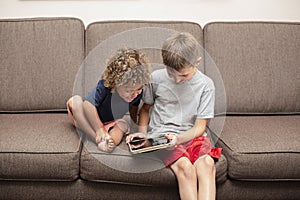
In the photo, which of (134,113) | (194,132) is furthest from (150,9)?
(194,132)

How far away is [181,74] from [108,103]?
37cm

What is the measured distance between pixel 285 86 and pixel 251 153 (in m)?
0.71

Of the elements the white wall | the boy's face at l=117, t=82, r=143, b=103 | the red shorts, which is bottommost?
the red shorts

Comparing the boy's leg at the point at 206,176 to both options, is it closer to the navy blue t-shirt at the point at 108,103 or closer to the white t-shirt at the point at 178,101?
the white t-shirt at the point at 178,101

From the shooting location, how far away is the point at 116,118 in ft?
7.37

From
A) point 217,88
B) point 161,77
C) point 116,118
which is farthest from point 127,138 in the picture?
point 217,88

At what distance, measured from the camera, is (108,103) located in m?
2.22

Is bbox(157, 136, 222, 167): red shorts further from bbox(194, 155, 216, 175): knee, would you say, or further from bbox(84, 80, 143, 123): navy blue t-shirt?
bbox(84, 80, 143, 123): navy blue t-shirt

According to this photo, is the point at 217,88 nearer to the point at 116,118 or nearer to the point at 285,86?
the point at 285,86

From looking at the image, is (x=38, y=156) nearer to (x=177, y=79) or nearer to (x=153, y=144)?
(x=153, y=144)

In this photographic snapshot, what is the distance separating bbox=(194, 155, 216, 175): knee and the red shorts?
0.03 meters

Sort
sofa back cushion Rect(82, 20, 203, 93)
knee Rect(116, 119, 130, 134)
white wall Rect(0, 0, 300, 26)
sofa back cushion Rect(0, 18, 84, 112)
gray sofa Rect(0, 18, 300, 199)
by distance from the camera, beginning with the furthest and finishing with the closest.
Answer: white wall Rect(0, 0, 300, 26)
sofa back cushion Rect(0, 18, 84, 112)
sofa back cushion Rect(82, 20, 203, 93)
knee Rect(116, 119, 130, 134)
gray sofa Rect(0, 18, 300, 199)

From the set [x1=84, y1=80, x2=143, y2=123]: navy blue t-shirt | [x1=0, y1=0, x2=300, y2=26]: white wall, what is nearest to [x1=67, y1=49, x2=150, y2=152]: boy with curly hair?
[x1=84, y1=80, x2=143, y2=123]: navy blue t-shirt

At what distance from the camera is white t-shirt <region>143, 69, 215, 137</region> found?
2.18m
